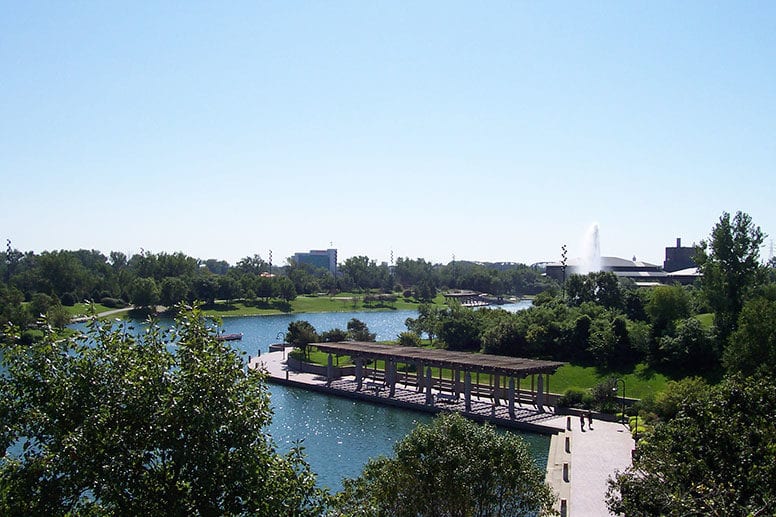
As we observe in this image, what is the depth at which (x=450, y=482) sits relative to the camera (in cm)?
1417

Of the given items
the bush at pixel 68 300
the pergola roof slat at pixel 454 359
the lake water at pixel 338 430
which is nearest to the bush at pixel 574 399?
the pergola roof slat at pixel 454 359

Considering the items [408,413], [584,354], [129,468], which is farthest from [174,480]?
[584,354]

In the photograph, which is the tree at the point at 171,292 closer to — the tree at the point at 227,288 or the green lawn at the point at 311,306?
the green lawn at the point at 311,306

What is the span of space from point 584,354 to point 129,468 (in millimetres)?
41123

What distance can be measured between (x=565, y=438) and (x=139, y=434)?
24688 mm

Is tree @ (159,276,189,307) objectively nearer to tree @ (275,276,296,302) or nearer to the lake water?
tree @ (275,276,296,302)

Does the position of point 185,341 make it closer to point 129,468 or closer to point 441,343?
point 129,468

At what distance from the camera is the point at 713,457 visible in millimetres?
14312

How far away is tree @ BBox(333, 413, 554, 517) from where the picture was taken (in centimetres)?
1416

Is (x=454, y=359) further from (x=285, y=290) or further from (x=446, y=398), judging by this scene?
(x=285, y=290)

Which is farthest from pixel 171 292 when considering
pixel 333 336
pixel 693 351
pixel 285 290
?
pixel 693 351

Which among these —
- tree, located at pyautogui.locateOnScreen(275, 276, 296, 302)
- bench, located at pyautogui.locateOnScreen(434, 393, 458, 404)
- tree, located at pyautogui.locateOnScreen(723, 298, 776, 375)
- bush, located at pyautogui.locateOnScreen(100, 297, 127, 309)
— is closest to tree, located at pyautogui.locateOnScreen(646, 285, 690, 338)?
tree, located at pyautogui.locateOnScreen(723, 298, 776, 375)

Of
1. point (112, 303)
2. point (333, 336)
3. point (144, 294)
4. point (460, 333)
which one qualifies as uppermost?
point (144, 294)

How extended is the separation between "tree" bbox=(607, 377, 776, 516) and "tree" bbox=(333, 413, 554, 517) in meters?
2.05
